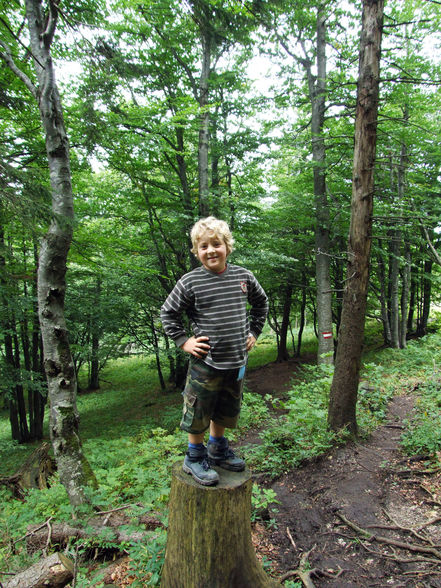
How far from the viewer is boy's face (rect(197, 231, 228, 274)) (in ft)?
7.73

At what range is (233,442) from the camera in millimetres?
5941

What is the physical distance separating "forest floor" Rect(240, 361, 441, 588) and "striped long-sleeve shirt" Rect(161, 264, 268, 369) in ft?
6.79

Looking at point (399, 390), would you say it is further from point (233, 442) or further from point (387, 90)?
point (387, 90)

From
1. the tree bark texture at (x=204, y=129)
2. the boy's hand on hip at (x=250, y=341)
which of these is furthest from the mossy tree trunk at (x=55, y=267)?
the tree bark texture at (x=204, y=129)

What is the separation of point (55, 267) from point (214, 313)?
10.8ft

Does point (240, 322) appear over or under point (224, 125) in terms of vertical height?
under

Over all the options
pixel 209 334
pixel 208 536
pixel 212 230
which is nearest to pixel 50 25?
pixel 212 230

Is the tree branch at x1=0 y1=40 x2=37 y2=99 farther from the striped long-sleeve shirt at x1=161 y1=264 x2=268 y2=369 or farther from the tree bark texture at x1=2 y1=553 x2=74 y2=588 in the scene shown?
the tree bark texture at x1=2 y1=553 x2=74 y2=588

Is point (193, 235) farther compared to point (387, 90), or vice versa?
point (387, 90)

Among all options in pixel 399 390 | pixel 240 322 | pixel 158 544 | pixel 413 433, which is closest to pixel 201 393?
pixel 240 322

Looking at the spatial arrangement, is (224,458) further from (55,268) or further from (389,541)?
(55,268)

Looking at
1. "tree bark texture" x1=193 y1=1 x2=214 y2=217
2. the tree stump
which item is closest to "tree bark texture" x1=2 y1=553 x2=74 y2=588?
the tree stump

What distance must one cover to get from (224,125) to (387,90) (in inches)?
201

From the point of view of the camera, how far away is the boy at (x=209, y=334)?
7.63ft
